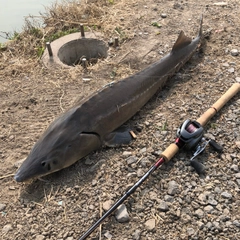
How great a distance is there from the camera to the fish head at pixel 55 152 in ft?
12.0

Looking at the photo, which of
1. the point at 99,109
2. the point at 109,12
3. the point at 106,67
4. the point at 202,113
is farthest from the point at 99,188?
the point at 109,12

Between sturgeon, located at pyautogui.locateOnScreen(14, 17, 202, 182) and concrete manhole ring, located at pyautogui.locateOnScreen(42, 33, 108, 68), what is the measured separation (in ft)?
5.78

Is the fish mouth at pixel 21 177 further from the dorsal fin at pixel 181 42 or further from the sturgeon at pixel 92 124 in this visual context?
the dorsal fin at pixel 181 42

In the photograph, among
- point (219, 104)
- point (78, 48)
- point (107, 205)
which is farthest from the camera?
point (78, 48)

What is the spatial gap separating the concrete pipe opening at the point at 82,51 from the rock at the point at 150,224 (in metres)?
3.78

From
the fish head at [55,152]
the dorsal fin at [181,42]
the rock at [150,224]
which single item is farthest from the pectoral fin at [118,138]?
the dorsal fin at [181,42]

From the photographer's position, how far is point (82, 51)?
21.8 feet

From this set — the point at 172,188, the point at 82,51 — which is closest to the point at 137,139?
the point at 172,188

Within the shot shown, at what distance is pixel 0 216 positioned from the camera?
3.50m

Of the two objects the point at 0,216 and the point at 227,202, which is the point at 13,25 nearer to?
the point at 0,216

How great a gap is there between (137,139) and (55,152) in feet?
3.39

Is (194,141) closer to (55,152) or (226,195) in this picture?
(226,195)

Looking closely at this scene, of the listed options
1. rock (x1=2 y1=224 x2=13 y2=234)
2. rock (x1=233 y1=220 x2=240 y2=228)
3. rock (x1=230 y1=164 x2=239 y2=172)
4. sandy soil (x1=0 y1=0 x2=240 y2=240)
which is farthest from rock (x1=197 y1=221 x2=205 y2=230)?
rock (x1=2 y1=224 x2=13 y2=234)

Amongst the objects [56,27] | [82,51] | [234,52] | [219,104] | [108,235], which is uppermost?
[56,27]
